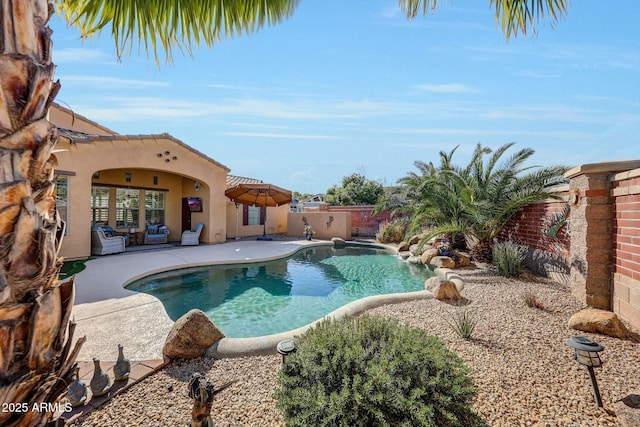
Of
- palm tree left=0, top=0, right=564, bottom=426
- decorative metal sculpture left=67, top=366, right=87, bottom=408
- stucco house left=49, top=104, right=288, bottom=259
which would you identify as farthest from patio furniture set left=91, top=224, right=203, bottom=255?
palm tree left=0, top=0, right=564, bottom=426

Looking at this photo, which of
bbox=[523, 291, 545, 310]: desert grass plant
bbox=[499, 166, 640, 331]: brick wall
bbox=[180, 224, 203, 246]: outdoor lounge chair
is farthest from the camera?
bbox=[180, 224, 203, 246]: outdoor lounge chair

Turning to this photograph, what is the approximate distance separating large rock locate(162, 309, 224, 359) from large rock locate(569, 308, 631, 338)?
6449 millimetres

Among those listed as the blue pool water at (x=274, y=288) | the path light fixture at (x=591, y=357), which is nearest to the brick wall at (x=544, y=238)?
the blue pool water at (x=274, y=288)

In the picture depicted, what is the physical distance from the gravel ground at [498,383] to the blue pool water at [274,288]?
7.61 feet

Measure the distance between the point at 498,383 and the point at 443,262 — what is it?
Answer: 27.3ft

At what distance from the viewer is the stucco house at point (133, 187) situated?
39.1 feet

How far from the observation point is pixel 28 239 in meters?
1.28

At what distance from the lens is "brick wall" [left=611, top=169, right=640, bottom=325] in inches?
204

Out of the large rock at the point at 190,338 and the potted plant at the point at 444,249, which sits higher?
the potted plant at the point at 444,249

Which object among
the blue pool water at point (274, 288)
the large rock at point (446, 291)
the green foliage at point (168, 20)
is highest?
the green foliage at point (168, 20)

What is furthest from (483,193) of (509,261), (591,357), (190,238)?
(190,238)

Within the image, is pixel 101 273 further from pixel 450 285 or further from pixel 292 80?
pixel 450 285

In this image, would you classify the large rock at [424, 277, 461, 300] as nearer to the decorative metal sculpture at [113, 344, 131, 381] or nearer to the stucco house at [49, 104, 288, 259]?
the decorative metal sculpture at [113, 344, 131, 381]

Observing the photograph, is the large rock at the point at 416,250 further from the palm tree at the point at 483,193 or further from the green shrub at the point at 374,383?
the green shrub at the point at 374,383
